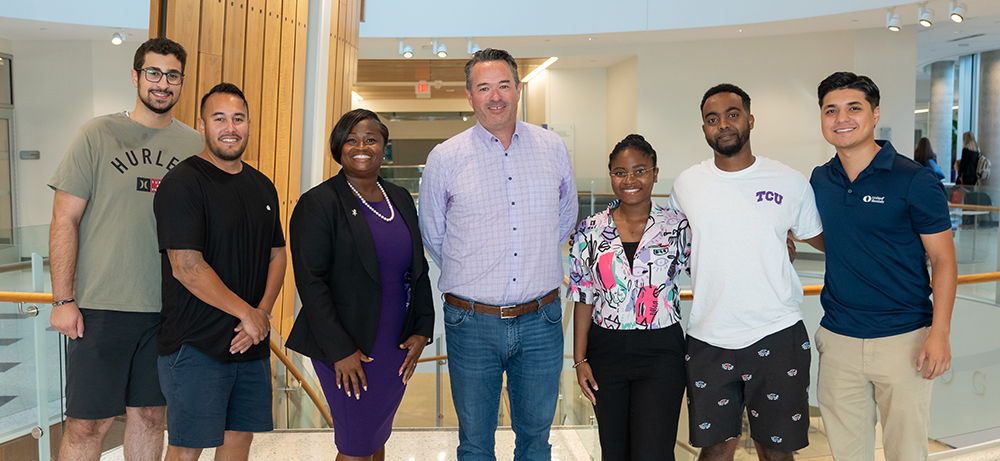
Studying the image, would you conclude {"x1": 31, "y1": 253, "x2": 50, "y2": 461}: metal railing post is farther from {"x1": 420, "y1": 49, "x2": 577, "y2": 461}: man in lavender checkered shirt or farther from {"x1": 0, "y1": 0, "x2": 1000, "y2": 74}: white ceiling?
{"x1": 0, "y1": 0, "x2": 1000, "y2": 74}: white ceiling

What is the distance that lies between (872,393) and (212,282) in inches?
98.1

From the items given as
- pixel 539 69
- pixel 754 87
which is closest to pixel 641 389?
pixel 754 87

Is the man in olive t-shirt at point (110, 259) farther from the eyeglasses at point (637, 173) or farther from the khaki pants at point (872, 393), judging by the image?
the khaki pants at point (872, 393)

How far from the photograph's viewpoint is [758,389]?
2467mm

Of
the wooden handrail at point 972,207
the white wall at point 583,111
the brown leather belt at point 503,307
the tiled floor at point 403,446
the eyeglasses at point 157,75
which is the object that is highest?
the white wall at point 583,111

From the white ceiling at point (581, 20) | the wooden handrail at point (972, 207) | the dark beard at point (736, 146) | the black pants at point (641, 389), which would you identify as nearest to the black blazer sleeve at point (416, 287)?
the black pants at point (641, 389)

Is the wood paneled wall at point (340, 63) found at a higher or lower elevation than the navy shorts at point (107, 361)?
higher

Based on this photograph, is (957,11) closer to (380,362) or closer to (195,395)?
(380,362)

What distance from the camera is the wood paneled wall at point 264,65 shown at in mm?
3422

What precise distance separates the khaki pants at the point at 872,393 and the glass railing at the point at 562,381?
638mm

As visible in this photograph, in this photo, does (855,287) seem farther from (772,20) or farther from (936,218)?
(772,20)

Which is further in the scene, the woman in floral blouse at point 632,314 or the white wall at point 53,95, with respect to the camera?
the white wall at point 53,95

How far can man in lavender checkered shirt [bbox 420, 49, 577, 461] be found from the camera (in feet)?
8.15

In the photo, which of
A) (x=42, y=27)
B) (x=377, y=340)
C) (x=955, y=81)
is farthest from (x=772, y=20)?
(x=42, y=27)
